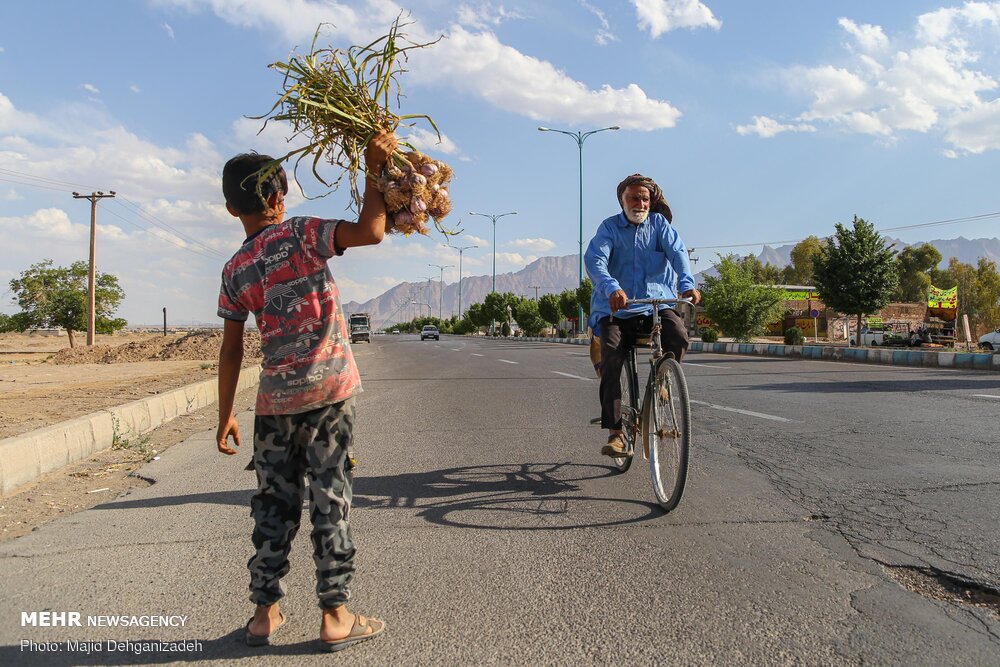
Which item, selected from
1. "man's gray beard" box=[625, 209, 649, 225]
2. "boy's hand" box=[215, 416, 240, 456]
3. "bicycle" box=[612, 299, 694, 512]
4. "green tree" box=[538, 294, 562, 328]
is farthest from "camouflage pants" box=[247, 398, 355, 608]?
"green tree" box=[538, 294, 562, 328]

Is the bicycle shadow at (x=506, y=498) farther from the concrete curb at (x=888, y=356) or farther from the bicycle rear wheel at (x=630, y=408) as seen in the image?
the concrete curb at (x=888, y=356)

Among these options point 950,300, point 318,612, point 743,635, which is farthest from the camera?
point 950,300

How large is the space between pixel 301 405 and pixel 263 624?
2.49 ft

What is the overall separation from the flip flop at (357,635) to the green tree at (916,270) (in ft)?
294

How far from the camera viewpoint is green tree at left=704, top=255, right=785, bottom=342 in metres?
37.0

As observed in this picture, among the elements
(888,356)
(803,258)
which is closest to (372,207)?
(888,356)

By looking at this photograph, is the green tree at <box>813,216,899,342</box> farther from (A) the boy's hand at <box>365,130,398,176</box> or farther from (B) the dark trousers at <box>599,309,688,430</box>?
(A) the boy's hand at <box>365,130,398,176</box>

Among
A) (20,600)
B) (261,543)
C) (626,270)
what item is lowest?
(20,600)

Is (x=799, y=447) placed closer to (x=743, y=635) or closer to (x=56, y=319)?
(x=743, y=635)

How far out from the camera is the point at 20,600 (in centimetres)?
294

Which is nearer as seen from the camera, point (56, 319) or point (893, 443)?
point (893, 443)

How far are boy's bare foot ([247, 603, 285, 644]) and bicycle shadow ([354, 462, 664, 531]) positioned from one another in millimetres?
1411

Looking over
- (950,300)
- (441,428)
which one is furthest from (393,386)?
(950,300)

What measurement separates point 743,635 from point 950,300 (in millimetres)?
37116
